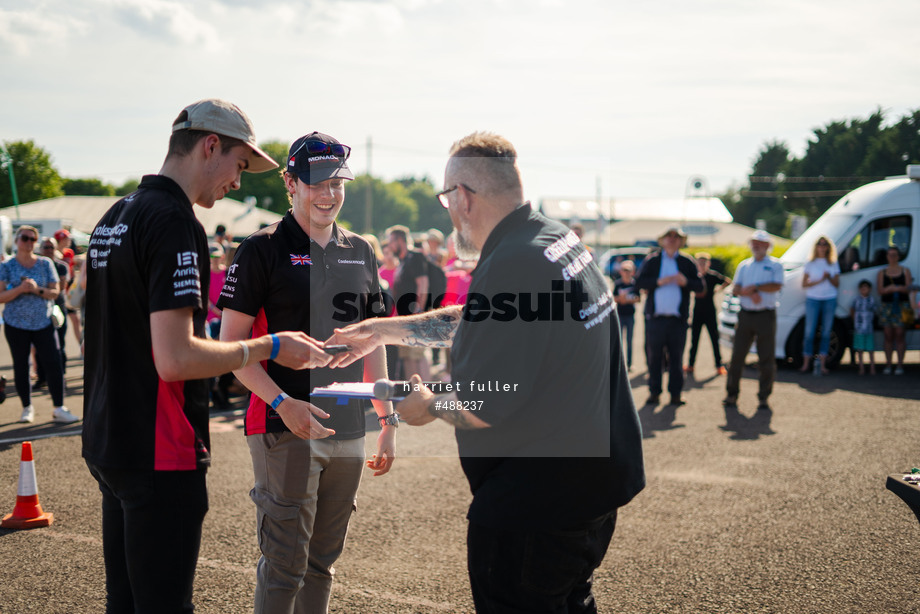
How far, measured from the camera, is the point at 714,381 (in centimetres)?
1172

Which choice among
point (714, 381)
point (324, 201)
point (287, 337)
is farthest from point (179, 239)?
point (714, 381)

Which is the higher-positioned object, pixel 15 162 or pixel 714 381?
pixel 15 162

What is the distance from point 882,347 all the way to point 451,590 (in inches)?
440

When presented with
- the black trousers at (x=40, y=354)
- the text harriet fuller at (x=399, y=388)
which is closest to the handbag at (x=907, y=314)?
the text harriet fuller at (x=399, y=388)

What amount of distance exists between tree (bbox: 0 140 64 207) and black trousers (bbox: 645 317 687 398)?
76803 millimetres

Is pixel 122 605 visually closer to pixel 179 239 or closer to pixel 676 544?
pixel 179 239

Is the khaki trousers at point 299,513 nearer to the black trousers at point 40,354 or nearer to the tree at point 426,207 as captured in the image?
A: the black trousers at point 40,354

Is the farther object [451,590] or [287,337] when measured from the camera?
[451,590]

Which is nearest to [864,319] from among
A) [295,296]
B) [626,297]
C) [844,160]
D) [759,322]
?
[759,322]

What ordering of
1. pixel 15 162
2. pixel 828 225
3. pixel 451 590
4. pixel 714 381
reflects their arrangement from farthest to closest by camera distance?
1. pixel 15 162
2. pixel 828 225
3. pixel 714 381
4. pixel 451 590

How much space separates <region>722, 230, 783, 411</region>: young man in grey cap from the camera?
30.7 feet

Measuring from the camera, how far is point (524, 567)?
2354 millimetres

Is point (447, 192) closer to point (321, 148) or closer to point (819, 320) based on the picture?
point (321, 148)

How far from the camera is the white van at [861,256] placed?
12453mm
